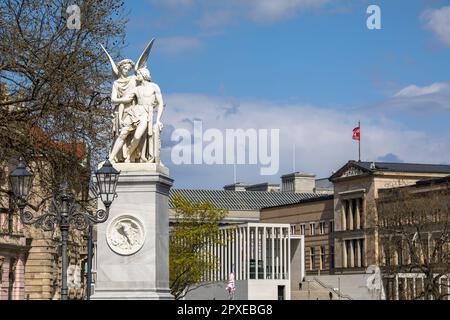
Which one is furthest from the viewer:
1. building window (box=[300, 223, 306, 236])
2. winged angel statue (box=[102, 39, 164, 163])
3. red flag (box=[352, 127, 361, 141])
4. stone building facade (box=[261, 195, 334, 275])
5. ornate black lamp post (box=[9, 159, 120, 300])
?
building window (box=[300, 223, 306, 236])

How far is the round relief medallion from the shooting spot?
27.7 m

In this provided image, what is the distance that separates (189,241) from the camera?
104 meters

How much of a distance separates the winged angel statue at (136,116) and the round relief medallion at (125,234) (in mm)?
1456

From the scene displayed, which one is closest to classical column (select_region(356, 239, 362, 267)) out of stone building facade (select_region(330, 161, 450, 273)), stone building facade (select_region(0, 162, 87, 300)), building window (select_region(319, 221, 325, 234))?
stone building facade (select_region(330, 161, 450, 273))

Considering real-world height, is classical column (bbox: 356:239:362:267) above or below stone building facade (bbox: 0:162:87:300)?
above

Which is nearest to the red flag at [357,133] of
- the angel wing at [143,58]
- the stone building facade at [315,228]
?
the stone building facade at [315,228]

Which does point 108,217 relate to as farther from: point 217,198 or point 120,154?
point 217,198

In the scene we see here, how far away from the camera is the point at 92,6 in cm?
3962

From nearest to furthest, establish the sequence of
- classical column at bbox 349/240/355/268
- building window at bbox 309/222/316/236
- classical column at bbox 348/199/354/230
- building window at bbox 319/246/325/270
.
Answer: classical column at bbox 349/240/355/268
classical column at bbox 348/199/354/230
building window at bbox 319/246/325/270
building window at bbox 309/222/316/236

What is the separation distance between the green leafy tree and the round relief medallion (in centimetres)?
7017

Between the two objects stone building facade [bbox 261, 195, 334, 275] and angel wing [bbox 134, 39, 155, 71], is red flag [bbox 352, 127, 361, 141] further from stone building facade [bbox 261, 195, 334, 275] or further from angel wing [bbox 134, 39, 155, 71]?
angel wing [bbox 134, 39, 155, 71]
